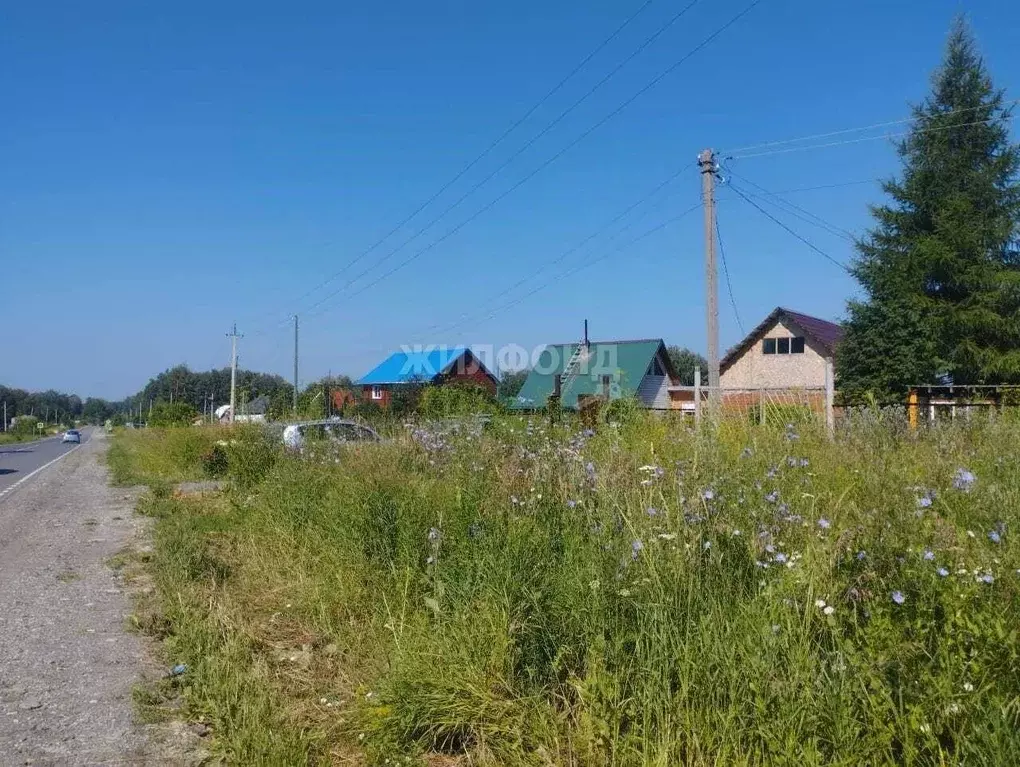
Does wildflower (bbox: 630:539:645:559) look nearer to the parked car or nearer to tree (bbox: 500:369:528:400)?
the parked car

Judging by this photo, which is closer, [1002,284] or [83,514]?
[83,514]

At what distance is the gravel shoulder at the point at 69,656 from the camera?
3424 mm

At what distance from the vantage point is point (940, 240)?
915 inches

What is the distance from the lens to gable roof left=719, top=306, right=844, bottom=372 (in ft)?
119

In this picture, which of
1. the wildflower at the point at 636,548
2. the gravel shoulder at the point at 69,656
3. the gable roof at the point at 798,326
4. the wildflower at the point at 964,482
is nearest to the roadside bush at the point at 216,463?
the gravel shoulder at the point at 69,656

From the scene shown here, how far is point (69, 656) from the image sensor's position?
4625mm

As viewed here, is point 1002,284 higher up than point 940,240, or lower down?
lower down

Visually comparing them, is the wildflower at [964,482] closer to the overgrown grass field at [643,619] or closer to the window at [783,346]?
the overgrown grass field at [643,619]

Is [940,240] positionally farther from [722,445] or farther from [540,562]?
[540,562]

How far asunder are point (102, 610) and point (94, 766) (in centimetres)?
282

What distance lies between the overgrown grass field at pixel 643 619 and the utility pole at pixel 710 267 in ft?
30.5

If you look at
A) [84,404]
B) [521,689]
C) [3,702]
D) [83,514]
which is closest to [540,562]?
[521,689]

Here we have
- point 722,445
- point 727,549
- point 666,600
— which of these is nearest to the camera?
point 666,600

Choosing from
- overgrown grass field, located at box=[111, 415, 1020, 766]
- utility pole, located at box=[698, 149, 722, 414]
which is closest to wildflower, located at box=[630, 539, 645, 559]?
overgrown grass field, located at box=[111, 415, 1020, 766]
